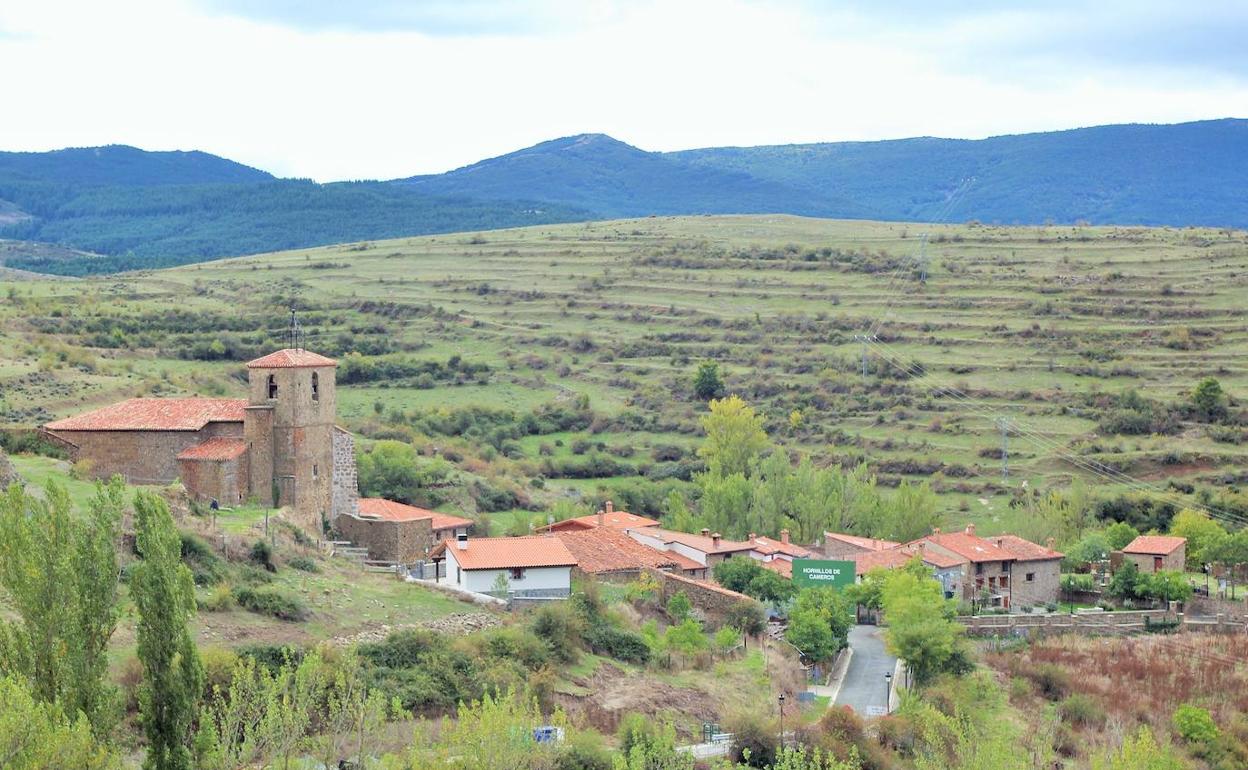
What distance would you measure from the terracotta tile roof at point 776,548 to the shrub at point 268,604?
73.4ft

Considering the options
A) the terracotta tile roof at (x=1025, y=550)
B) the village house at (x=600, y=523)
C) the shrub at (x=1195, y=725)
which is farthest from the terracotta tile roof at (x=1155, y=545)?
the village house at (x=600, y=523)

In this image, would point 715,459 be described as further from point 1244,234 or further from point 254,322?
point 1244,234

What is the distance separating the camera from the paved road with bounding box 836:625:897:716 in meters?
41.7

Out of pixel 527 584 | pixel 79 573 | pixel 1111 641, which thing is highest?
pixel 79 573

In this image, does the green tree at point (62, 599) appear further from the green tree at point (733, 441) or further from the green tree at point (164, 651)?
the green tree at point (733, 441)

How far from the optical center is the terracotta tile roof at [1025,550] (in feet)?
186

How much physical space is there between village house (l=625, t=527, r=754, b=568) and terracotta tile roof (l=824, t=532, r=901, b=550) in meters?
4.44

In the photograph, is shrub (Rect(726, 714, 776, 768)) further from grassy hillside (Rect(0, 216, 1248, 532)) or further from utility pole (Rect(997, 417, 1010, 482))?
utility pole (Rect(997, 417, 1010, 482))

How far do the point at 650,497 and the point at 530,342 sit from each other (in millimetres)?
31648

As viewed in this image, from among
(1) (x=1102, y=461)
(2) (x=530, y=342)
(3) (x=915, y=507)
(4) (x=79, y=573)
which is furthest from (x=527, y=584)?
(2) (x=530, y=342)

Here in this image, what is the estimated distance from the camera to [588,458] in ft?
249

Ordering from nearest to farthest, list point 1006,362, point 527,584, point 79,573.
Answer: point 79,573 < point 527,584 < point 1006,362

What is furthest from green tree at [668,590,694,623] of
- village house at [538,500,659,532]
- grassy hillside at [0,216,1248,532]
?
grassy hillside at [0,216,1248,532]

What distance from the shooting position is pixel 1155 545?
2392 inches
